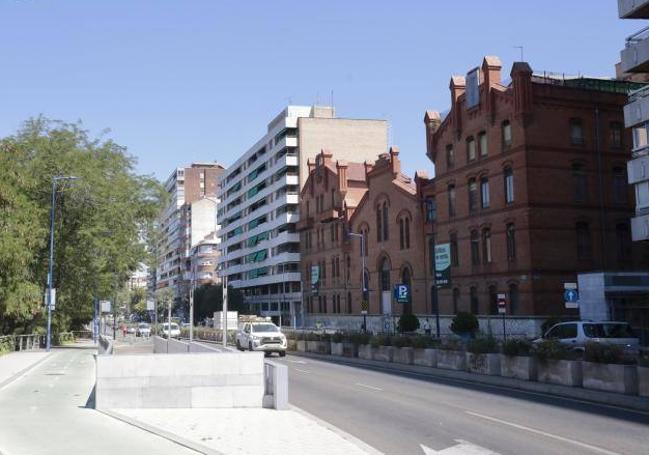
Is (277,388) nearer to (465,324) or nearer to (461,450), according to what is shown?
(461,450)

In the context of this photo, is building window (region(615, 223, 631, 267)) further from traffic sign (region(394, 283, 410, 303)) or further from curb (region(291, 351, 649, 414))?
curb (region(291, 351, 649, 414))

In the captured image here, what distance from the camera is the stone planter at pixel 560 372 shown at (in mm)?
17984

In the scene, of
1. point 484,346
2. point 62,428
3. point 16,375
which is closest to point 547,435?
point 62,428

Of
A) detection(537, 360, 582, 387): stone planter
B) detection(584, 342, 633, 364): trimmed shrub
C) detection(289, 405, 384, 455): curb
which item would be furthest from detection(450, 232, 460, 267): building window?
detection(289, 405, 384, 455): curb

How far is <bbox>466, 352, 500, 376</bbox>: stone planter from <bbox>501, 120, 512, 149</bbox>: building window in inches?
1117

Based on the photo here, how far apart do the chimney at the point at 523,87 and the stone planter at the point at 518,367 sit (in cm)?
2919

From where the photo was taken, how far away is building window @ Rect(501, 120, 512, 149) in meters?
48.2

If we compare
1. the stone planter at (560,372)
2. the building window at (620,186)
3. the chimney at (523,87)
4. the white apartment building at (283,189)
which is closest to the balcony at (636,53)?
the chimney at (523,87)

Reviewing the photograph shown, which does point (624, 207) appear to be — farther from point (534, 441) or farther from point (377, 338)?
point (534, 441)

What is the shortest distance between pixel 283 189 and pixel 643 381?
83190mm

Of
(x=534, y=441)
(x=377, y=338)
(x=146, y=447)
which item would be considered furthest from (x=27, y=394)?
(x=377, y=338)

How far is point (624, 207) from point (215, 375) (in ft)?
138

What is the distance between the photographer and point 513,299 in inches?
1847

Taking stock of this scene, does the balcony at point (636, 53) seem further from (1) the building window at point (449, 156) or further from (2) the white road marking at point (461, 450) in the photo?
(2) the white road marking at point (461, 450)
